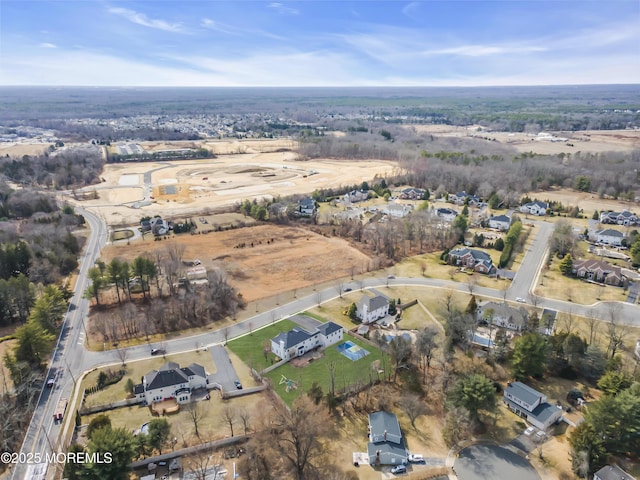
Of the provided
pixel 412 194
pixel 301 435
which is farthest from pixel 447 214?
pixel 301 435

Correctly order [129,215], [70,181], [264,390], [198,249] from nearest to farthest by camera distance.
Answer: [264,390] < [198,249] < [129,215] < [70,181]

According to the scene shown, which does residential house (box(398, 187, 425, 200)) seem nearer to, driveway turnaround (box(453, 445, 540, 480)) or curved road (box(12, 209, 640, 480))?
curved road (box(12, 209, 640, 480))

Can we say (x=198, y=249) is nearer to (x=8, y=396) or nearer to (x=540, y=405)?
(x=8, y=396)

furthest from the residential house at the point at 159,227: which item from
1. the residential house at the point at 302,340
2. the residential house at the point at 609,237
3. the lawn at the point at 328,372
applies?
the residential house at the point at 609,237

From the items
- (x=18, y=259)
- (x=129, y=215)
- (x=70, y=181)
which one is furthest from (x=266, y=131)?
(x=18, y=259)

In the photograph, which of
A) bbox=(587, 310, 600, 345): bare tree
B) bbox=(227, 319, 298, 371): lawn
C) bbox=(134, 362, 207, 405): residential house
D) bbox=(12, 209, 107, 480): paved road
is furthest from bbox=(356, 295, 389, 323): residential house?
bbox=(12, 209, 107, 480): paved road

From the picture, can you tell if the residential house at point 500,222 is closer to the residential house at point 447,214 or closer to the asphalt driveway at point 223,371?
the residential house at point 447,214

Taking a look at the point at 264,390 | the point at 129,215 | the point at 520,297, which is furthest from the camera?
the point at 129,215

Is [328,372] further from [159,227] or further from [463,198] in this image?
[463,198]
